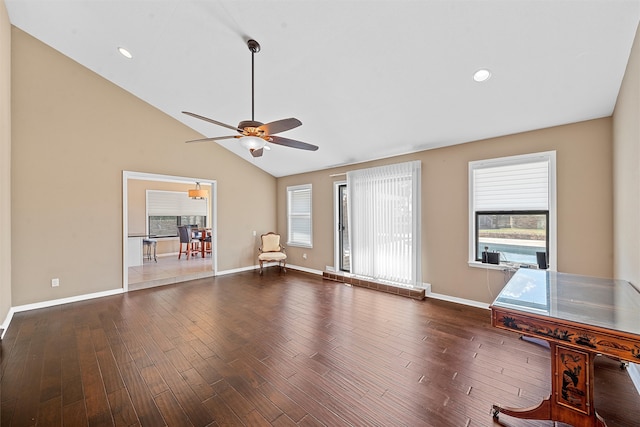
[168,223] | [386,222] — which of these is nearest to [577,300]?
Result: [386,222]

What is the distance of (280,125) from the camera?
8.06 ft

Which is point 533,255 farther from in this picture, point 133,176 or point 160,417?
point 133,176

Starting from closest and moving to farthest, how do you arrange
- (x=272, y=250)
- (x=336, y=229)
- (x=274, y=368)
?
(x=274, y=368) → (x=336, y=229) → (x=272, y=250)

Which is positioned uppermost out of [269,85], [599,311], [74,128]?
[269,85]

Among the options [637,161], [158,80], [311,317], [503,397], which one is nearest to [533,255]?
[637,161]

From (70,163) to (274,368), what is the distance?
4665mm

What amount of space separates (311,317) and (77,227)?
415 centimetres

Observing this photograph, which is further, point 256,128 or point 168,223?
point 168,223

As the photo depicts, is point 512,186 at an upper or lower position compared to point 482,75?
lower

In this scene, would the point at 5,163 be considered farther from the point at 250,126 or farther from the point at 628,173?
the point at 628,173

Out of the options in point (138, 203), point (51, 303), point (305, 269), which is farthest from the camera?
point (138, 203)

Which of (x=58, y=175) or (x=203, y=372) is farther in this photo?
(x=58, y=175)

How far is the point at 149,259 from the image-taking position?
7.65 m

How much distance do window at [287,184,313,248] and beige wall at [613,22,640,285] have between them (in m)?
4.98
